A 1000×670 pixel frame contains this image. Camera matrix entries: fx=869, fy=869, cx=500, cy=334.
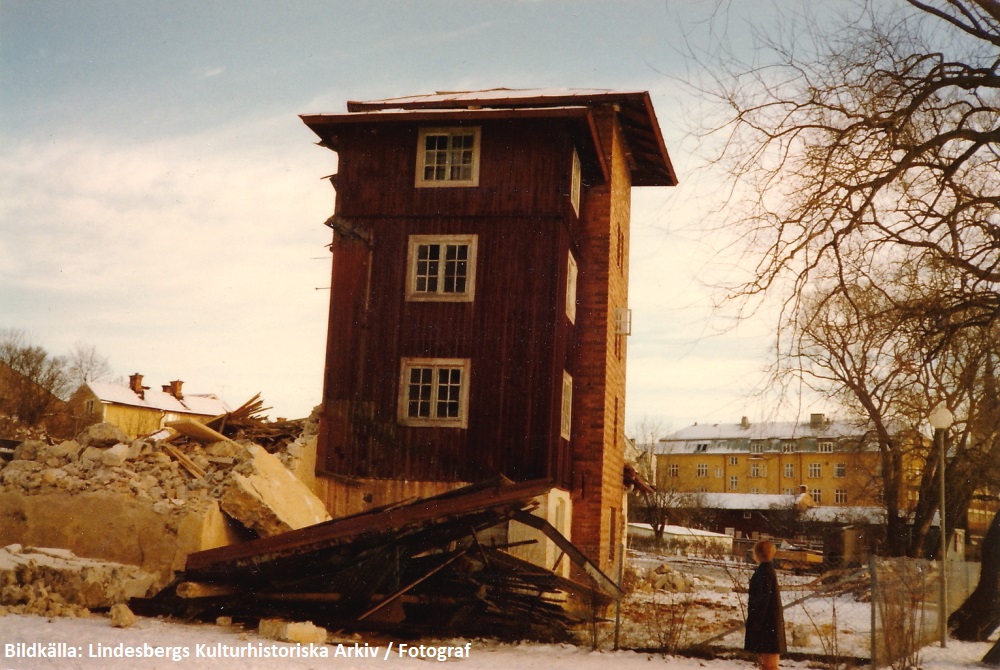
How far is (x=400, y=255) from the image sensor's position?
20953 mm

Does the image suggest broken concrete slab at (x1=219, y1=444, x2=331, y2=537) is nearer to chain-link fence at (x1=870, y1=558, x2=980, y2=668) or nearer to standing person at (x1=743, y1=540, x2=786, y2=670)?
standing person at (x1=743, y1=540, x2=786, y2=670)

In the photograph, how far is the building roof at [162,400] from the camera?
63125 mm

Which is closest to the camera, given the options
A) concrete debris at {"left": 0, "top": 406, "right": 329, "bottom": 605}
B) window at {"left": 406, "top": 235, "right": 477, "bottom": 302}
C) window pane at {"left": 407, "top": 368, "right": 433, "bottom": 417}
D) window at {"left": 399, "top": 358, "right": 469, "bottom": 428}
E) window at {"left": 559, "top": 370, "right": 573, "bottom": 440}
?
concrete debris at {"left": 0, "top": 406, "right": 329, "bottom": 605}

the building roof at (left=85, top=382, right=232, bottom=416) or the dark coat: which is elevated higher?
the building roof at (left=85, top=382, right=232, bottom=416)

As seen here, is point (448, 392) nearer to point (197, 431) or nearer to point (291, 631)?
point (197, 431)

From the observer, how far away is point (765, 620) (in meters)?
10.2

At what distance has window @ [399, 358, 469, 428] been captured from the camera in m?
20.1

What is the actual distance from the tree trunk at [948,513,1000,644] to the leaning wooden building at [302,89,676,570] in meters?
7.63

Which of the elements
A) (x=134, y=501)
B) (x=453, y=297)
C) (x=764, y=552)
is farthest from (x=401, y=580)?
(x=453, y=297)

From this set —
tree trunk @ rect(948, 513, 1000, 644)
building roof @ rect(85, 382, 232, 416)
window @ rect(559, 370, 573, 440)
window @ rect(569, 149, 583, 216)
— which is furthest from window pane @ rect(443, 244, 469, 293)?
building roof @ rect(85, 382, 232, 416)

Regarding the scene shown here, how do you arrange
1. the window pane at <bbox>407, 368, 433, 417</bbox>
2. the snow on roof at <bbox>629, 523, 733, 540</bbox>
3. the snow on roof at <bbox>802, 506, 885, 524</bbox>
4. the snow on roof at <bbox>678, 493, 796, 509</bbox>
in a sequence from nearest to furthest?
the window pane at <bbox>407, 368, 433, 417</bbox> → the snow on roof at <bbox>802, 506, 885, 524</bbox> → the snow on roof at <bbox>629, 523, 733, 540</bbox> → the snow on roof at <bbox>678, 493, 796, 509</bbox>

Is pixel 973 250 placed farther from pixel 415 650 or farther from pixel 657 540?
pixel 657 540

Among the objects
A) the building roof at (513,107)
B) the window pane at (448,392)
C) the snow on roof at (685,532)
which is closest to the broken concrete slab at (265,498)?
the window pane at (448,392)

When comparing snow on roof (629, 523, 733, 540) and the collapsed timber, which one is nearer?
the collapsed timber
